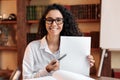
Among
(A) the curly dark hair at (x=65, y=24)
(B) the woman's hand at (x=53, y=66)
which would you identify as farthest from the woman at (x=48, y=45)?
(B) the woman's hand at (x=53, y=66)

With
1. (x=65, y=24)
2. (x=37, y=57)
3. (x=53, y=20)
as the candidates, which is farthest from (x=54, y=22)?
(x=37, y=57)

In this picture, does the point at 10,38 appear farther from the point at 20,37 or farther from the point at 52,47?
the point at 52,47

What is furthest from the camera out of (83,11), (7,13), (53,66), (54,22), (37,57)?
(7,13)

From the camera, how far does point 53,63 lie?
128 cm

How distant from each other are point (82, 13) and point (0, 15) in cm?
121

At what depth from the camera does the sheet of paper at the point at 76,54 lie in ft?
4.22

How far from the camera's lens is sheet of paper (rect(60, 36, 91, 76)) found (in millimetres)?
1285

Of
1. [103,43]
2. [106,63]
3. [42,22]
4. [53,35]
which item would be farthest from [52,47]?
[106,63]

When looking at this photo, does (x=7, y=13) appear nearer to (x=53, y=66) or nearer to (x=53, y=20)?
(x=53, y=20)

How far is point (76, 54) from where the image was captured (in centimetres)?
129

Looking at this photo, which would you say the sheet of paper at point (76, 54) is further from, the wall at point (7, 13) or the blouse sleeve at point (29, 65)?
the wall at point (7, 13)

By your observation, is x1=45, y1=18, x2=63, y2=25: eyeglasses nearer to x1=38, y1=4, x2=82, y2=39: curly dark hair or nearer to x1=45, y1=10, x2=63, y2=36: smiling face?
x1=45, y1=10, x2=63, y2=36: smiling face

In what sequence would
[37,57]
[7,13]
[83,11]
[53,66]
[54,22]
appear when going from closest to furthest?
[53,66], [54,22], [37,57], [83,11], [7,13]

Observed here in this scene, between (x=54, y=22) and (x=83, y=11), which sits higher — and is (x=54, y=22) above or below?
below
